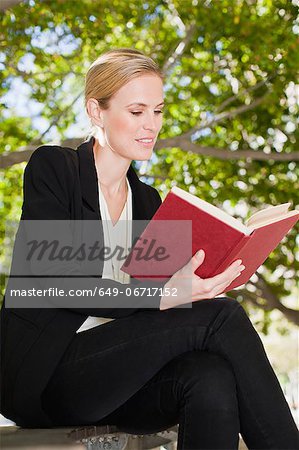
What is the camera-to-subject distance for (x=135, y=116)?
2.31 metres

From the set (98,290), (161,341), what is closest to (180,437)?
(161,341)

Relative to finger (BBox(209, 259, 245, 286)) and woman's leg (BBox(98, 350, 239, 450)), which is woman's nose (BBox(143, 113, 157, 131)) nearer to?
finger (BBox(209, 259, 245, 286))

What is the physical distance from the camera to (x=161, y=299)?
1.95m

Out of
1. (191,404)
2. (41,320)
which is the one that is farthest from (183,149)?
(191,404)

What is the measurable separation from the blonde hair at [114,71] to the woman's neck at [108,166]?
15cm

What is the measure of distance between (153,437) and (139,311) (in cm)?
44

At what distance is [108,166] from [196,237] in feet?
1.82

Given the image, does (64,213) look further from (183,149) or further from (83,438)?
(183,149)

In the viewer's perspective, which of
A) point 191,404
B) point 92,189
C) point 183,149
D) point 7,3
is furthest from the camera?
point 183,149

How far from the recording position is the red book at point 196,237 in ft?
6.17

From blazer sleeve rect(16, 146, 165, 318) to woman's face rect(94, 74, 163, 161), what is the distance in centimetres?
19

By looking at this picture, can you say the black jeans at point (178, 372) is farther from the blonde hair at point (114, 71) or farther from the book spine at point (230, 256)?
the blonde hair at point (114, 71)

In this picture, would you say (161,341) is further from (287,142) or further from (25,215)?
(287,142)

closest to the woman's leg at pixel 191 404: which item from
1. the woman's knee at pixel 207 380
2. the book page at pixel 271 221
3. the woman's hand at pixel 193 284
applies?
the woman's knee at pixel 207 380
